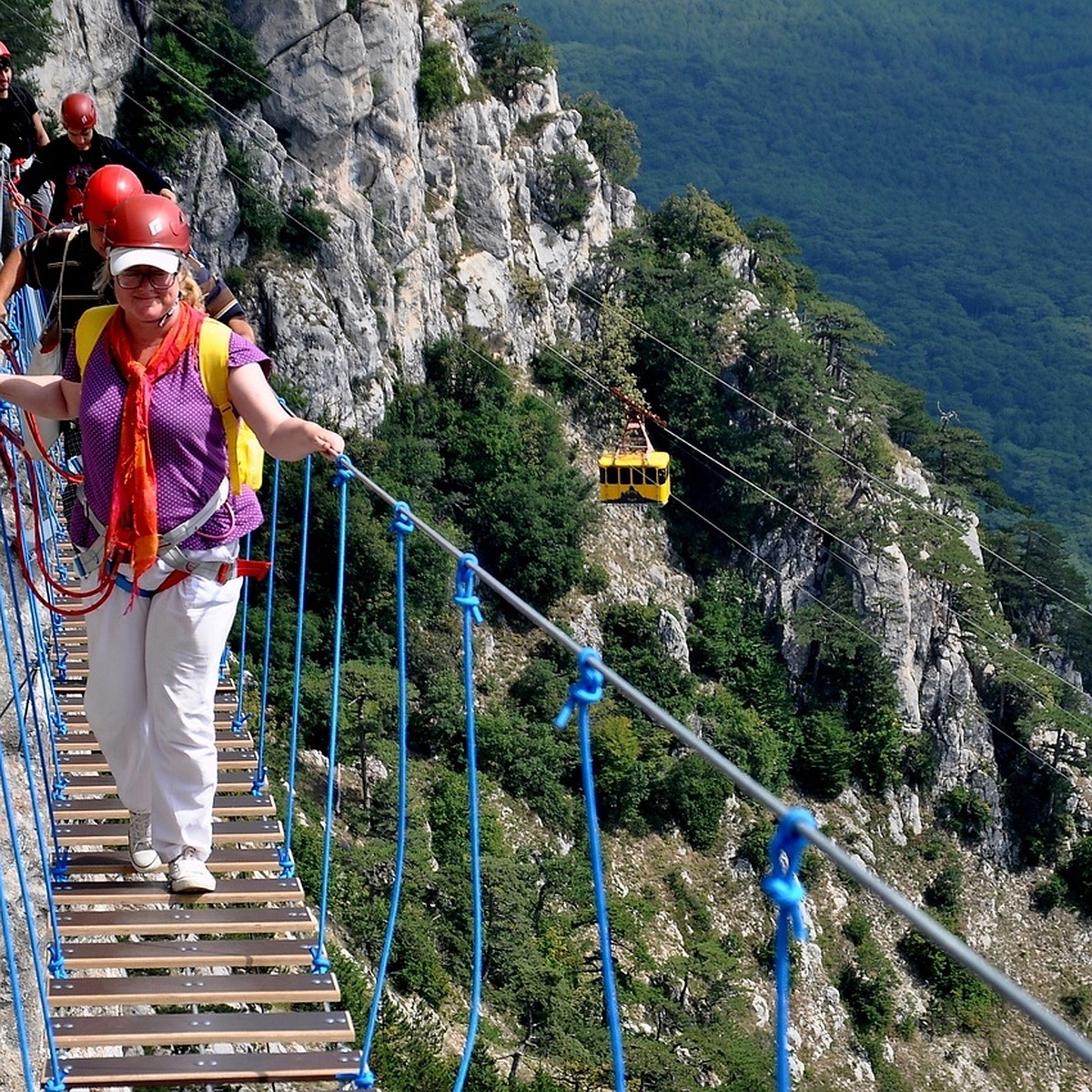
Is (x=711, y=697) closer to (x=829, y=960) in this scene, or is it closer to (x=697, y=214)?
(x=829, y=960)

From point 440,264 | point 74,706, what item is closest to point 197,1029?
point 74,706

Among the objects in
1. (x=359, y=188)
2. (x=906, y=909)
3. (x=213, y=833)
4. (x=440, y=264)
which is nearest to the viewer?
(x=906, y=909)

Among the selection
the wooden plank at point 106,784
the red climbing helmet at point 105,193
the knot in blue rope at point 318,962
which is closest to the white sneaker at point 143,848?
the knot in blue rope at point 318,962

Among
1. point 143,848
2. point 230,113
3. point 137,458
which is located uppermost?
point 230,113

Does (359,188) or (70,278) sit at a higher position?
(70,278)

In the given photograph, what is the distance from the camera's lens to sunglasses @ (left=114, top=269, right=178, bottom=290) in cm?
383

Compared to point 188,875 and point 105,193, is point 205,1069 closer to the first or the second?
point 188,875

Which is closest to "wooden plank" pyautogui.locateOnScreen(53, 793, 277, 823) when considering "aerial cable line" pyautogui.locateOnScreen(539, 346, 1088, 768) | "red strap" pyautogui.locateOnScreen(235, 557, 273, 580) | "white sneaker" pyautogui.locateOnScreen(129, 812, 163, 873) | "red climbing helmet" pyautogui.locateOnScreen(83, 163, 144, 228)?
"white sneaker" pyautogui.locateOnScreen(129, 812, 163, 873)

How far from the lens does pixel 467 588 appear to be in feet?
12.7

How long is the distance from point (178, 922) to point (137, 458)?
58.7 inches

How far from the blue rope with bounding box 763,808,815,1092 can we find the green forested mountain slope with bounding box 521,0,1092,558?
105m

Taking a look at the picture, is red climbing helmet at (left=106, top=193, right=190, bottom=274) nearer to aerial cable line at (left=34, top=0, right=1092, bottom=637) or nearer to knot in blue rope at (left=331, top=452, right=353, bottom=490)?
knot in blue rope at (left=331, top=452, right=353, bottom=490)

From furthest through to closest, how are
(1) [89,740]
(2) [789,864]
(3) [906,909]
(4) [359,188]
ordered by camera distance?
(4) [359,188], (1) [89,740], (2) [789,864], (3) [906,909]

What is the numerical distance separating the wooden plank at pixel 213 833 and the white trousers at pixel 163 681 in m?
0.76
